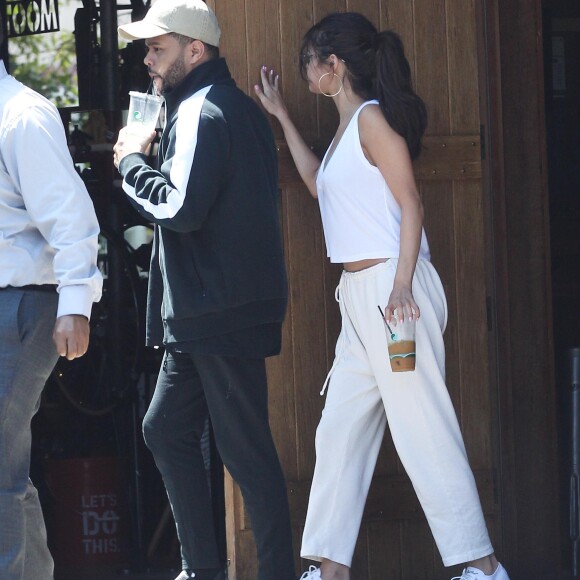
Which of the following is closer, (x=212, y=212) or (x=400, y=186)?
(x=212, y=212)

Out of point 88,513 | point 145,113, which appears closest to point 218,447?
point 145,113

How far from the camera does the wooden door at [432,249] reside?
4.25 metres

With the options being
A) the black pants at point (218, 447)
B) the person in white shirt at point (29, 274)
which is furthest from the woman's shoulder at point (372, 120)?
the person in white shirt at point (29, 274)

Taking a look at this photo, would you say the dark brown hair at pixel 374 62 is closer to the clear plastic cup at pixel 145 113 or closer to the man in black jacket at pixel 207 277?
the man in black jacket at pixel 207 277

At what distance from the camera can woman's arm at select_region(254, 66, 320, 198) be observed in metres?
4.14

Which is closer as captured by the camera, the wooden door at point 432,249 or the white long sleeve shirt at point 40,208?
the white long sleeve shirt at point 40,208

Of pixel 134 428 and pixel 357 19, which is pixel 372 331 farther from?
pixel 134 428

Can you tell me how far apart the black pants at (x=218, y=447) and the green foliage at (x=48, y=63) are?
10.3m

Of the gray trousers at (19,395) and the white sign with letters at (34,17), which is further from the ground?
the white sign with letters at (34,17)

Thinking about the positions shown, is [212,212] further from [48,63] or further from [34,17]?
[48,63]

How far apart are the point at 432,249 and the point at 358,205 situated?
1.90 feet

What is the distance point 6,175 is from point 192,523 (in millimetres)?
1240

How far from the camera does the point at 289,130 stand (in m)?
4.17

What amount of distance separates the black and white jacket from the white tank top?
0.78ft
